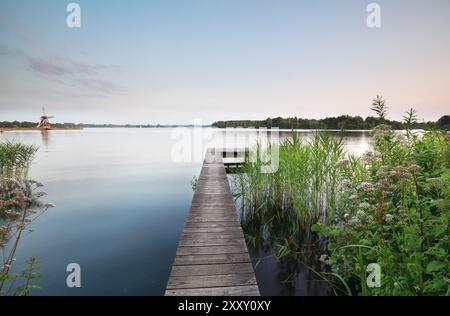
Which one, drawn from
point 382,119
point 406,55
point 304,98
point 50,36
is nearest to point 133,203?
point 50,36

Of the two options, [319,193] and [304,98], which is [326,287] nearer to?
[319,193]

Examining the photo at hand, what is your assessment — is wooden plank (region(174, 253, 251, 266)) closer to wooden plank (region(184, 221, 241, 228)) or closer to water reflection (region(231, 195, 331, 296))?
wooden plank (region(184, 221, 241, 228))

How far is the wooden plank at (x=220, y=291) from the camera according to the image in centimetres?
207

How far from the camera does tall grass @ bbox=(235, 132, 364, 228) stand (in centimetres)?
436

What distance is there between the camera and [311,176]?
4660 mm

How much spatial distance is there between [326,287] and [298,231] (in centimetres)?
151

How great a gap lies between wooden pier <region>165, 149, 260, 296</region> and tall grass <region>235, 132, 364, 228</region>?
167 cm

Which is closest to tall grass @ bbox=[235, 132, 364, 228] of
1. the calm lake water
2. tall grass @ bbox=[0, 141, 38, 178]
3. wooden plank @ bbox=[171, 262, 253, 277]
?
the calm lake water

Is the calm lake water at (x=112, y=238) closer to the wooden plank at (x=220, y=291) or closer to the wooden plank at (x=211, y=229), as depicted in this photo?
the wooden plank at (x=211, y=229)

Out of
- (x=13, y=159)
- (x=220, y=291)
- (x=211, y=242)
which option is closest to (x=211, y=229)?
(x=211, y=242)

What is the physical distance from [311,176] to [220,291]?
341 cm

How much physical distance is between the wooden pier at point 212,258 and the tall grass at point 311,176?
1.67 m
